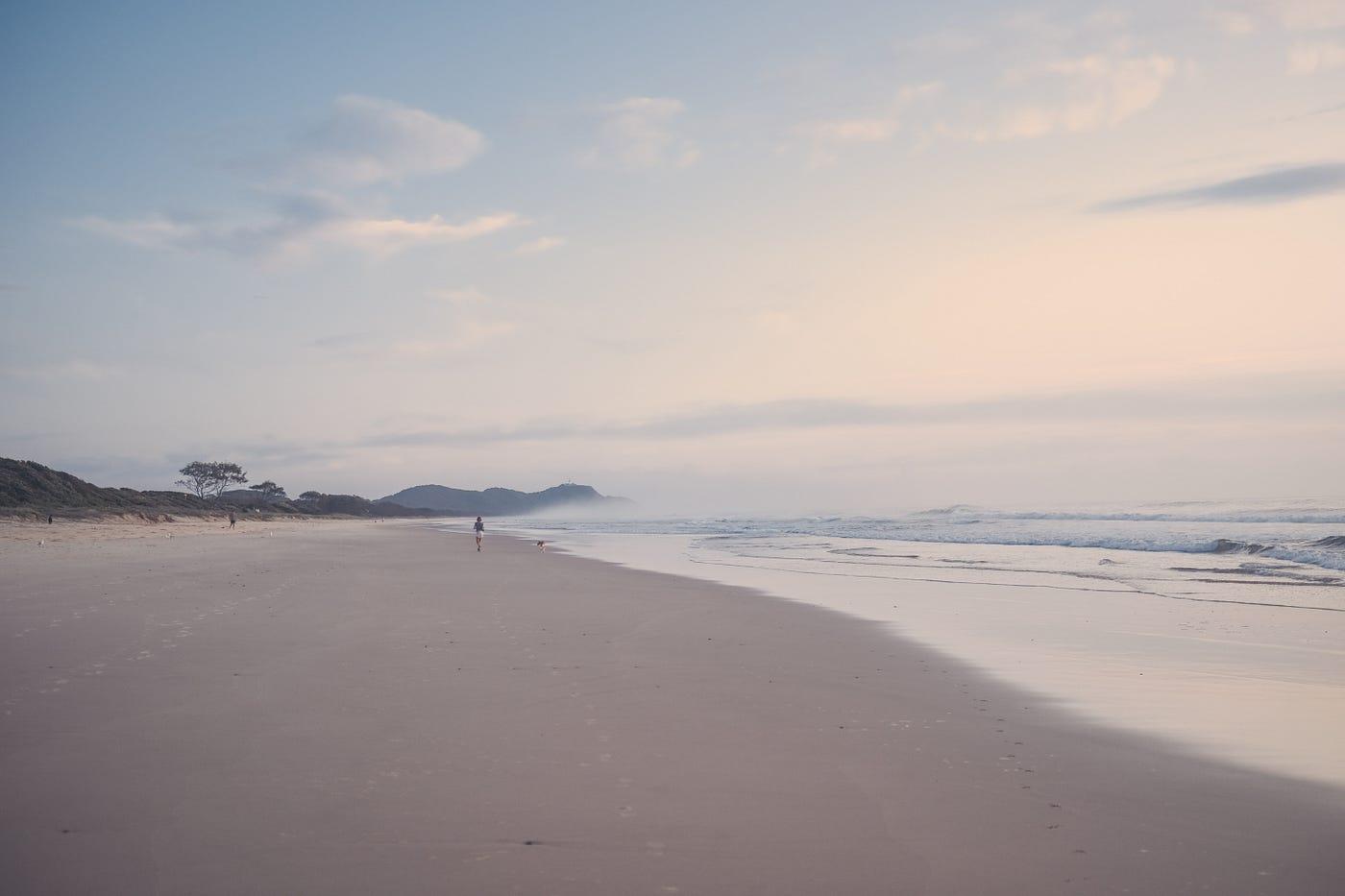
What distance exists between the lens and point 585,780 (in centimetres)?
561

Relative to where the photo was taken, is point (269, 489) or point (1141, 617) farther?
point (269, 489)

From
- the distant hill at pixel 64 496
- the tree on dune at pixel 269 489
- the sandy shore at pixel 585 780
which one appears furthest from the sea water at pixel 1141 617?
the tree on dune at pixel 269 489

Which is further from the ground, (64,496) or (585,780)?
(64,496)

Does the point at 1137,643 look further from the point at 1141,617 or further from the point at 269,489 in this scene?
the point at 269,489

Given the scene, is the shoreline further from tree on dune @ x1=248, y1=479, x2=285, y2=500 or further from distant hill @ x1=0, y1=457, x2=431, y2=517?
tree on dune @ x1=248, y1=479, x2=285, y2=500

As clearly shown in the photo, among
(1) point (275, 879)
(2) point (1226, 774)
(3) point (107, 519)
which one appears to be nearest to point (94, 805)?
(1) point (275, 879)

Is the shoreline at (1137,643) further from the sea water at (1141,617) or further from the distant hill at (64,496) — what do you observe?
the distant hill at (64,496)

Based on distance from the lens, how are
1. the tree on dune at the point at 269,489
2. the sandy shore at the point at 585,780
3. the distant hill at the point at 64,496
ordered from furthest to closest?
the tree on dune at the point at 269,489
the distant hill at the point at 64,496
the sandy shore at the point at 585,780

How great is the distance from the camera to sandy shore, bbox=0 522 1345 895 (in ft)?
14.0

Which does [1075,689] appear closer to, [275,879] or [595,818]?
[595,818]

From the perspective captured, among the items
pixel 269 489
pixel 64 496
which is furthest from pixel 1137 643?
pixel 269 489

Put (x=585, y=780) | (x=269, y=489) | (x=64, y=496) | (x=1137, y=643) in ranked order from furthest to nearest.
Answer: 1. (x=269, y=489)
2. (x=64, y=496)
3. (x=1137, y=643)
4. (x=585, y=780)

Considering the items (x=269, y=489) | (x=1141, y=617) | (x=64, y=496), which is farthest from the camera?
(x=269, y=489)

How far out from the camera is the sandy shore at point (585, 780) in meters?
4.27
